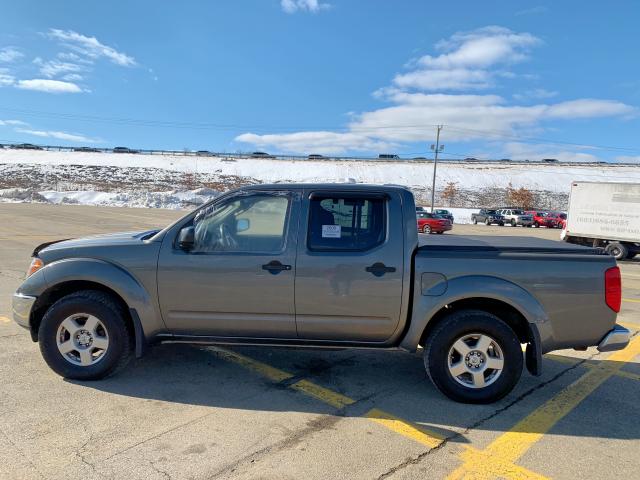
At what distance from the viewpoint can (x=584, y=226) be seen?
16422mm

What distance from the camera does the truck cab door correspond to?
356 centimetres

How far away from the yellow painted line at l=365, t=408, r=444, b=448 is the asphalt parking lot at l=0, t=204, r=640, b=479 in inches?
0.5

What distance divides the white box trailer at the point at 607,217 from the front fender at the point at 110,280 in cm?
1647

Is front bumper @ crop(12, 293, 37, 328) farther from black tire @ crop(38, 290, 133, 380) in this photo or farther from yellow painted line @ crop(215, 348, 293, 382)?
yellow painted line @ crop(215, 348, 293, 382)

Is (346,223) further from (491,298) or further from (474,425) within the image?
(474,425)

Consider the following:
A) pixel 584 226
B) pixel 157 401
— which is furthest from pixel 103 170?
pixel 157 401

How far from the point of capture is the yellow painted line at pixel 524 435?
2.67 meters

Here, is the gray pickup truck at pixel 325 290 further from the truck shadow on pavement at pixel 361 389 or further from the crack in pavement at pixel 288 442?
the crack in pavement at pixel 288 442

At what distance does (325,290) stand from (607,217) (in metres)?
16.2

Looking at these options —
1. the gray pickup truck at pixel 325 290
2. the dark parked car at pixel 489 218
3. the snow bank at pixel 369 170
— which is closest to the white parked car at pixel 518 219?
the dark parked car at pixel 489 218

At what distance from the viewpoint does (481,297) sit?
3504mm

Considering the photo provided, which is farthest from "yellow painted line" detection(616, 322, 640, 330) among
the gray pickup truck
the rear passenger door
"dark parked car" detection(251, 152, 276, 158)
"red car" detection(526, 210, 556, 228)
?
"dark parked car" detection(251, 152, 276, 158)

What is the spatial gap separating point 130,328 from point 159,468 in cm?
154

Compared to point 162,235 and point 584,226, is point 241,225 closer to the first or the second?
point 162,235
